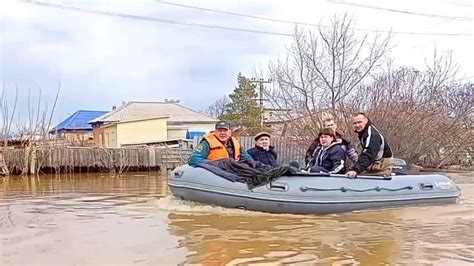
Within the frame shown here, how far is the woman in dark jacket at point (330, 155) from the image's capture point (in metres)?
8.09

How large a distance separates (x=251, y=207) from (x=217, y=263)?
2.71m

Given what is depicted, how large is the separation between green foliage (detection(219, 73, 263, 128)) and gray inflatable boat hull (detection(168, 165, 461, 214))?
2324 centimetres

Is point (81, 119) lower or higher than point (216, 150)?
higher

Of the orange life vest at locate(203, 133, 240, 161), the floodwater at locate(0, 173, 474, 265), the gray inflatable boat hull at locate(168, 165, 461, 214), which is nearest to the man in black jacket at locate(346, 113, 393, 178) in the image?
the gray inflatable boat hull at locate(168, 165, 461, 214)

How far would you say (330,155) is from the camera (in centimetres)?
817

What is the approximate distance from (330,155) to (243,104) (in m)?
27.3

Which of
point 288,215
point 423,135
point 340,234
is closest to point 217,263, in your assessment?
point 340,234

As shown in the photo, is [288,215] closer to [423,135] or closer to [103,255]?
[103,255]

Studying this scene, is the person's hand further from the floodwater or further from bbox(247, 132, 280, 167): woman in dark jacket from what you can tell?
bbox(247, 132, 280, 167): woman in dark jacket

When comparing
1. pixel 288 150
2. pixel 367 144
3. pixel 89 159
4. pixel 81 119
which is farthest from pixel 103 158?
pixel 81 119

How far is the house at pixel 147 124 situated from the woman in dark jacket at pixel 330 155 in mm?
20715

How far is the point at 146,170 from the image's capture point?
2030 centimetres

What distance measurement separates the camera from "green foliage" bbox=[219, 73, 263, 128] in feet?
106

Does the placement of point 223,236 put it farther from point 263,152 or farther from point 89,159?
point 89,159
